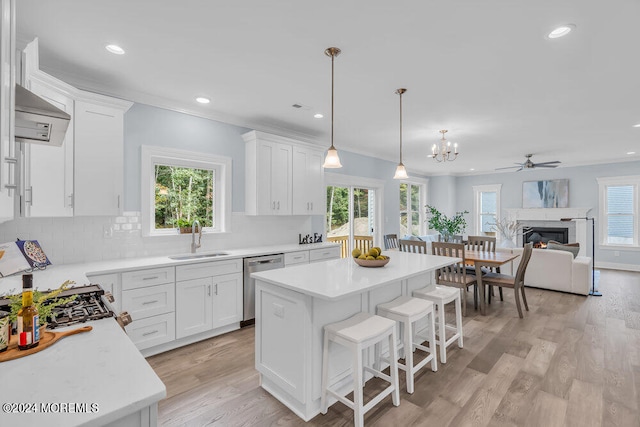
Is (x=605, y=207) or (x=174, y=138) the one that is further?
(x=605, y=207)

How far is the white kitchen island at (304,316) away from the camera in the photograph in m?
2.03

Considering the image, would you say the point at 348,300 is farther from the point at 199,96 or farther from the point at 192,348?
the point at 199,96

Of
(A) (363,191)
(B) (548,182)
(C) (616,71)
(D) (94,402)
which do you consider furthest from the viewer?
(B) (548,182)

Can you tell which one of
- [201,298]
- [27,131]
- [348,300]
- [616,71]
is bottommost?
[201,298]

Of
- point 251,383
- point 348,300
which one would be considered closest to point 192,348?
point 251,383

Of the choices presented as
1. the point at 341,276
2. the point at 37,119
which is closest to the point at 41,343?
the point at 37,119

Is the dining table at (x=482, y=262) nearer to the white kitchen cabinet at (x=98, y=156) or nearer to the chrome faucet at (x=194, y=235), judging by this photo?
the chrome faucet at (x=194, y=235)

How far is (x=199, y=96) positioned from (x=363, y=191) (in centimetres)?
388

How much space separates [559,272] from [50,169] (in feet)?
22.1

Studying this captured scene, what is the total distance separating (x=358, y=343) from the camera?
6.16 feet

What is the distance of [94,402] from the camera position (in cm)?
84

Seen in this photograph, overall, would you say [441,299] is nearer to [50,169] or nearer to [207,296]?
[207,296]

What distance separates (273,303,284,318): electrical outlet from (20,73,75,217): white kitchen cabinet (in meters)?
1.93

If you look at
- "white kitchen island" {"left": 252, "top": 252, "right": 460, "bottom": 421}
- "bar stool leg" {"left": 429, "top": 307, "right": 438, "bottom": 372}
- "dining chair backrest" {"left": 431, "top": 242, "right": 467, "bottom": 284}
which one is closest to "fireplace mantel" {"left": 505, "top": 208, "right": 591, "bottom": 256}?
"dining chair backrest" {"left": 431, "top": 242, "right": 467, "bottom": 284}
